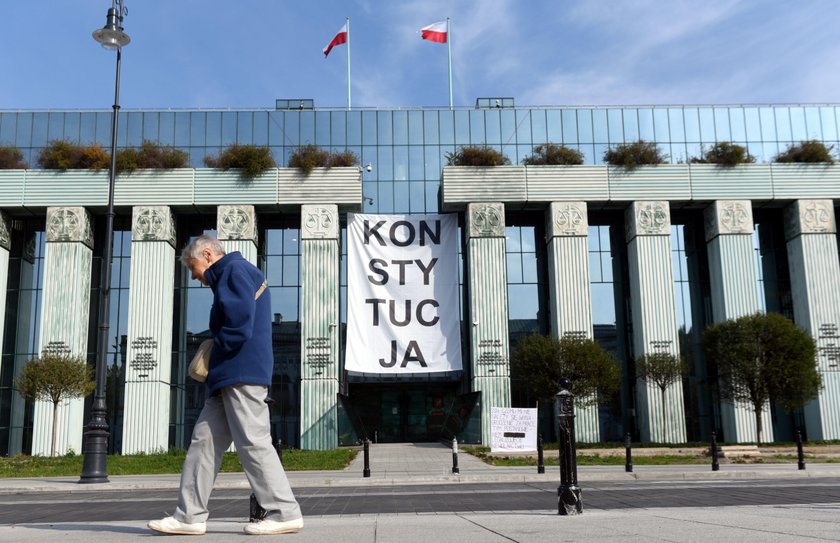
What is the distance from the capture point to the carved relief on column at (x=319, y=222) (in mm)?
37062

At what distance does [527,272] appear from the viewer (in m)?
39.7

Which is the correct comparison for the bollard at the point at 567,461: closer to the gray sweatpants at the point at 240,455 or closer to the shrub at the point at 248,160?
the gray sweatpants at the point at 240,455

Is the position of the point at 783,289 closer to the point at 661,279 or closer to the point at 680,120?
the point at 661,279

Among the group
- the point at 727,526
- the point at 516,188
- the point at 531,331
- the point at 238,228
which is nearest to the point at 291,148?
the point at 238,228

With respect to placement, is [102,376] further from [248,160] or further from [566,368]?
[248,160]

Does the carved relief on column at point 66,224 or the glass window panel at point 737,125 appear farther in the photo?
the glass window panel at point 737,125

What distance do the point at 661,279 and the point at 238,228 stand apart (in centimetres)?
1943

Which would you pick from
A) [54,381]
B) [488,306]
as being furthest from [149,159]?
[488,306]

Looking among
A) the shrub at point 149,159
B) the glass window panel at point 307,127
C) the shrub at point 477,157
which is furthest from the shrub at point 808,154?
the shrub at point 149,159

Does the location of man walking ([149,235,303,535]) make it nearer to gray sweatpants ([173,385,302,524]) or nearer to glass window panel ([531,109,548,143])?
gray sweatpants ([173,385,302,524])

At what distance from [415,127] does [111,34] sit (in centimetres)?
2385

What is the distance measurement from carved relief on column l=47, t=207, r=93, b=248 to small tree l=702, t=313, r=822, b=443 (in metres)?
27.9

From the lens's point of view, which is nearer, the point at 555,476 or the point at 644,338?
the point at 555,476

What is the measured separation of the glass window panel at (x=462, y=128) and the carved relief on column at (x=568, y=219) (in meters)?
7.33
